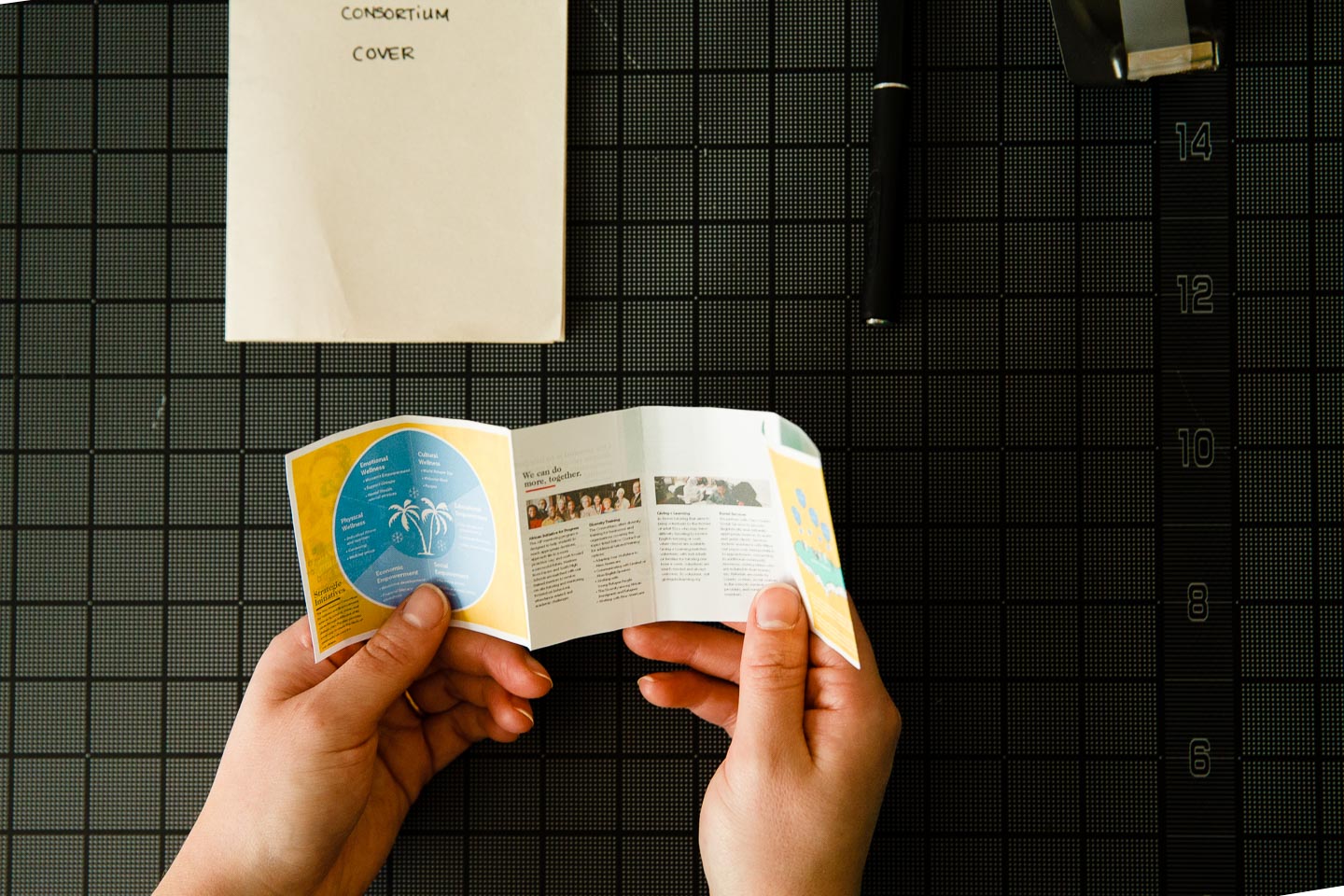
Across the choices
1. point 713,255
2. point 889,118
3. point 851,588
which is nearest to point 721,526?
point 851,588

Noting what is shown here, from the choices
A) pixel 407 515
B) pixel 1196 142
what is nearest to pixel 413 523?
pixel 407 515

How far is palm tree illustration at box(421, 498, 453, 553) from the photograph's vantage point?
2.40ft

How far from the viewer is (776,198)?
80 cm

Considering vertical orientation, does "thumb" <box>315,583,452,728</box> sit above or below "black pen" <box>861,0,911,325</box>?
below

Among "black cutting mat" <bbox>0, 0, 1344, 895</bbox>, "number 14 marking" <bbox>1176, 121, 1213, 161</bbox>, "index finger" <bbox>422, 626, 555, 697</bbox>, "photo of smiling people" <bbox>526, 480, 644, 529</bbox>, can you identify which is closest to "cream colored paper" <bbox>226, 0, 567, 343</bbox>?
"black cutting mat" <bbox>0, 0, 1344, 895</bbox>

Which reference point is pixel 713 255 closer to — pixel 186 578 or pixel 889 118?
pixel 889 118

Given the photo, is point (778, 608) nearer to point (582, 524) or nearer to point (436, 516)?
point (582, 524)

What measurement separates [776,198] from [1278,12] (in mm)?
495

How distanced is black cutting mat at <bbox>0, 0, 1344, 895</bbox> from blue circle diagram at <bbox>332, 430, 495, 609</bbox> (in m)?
0.09

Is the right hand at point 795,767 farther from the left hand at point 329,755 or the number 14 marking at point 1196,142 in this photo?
the number 14 marking at point 1196,142

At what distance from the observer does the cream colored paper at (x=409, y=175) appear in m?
0.79

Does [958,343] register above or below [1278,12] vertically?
below

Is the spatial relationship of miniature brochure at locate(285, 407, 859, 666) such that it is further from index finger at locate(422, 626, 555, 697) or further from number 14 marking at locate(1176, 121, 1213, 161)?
number 14 marking at locate(1176, 121, 1213, 161)

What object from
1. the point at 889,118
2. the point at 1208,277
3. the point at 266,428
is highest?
the point at 889,118
